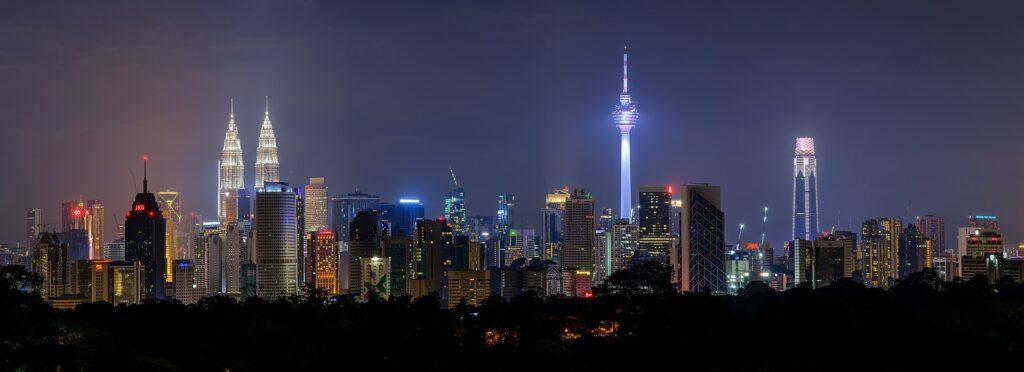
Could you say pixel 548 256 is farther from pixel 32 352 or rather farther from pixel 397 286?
pixel 32 352

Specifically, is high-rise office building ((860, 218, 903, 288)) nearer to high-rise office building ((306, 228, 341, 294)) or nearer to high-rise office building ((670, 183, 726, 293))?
high-rise office building ((670, 183, 726, 293))

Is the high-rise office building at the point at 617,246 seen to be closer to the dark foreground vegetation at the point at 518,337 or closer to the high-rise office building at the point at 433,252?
the high-rise office building at the point at 433,252

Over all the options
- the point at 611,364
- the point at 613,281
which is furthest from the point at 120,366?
the point at 613,281

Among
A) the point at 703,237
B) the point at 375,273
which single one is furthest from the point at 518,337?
the point at 375,273

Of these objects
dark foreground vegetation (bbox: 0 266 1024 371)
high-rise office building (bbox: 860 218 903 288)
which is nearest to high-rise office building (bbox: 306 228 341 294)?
high-rise office building (bbox: 860 218 903 288)

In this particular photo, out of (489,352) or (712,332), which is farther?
(712,332)
